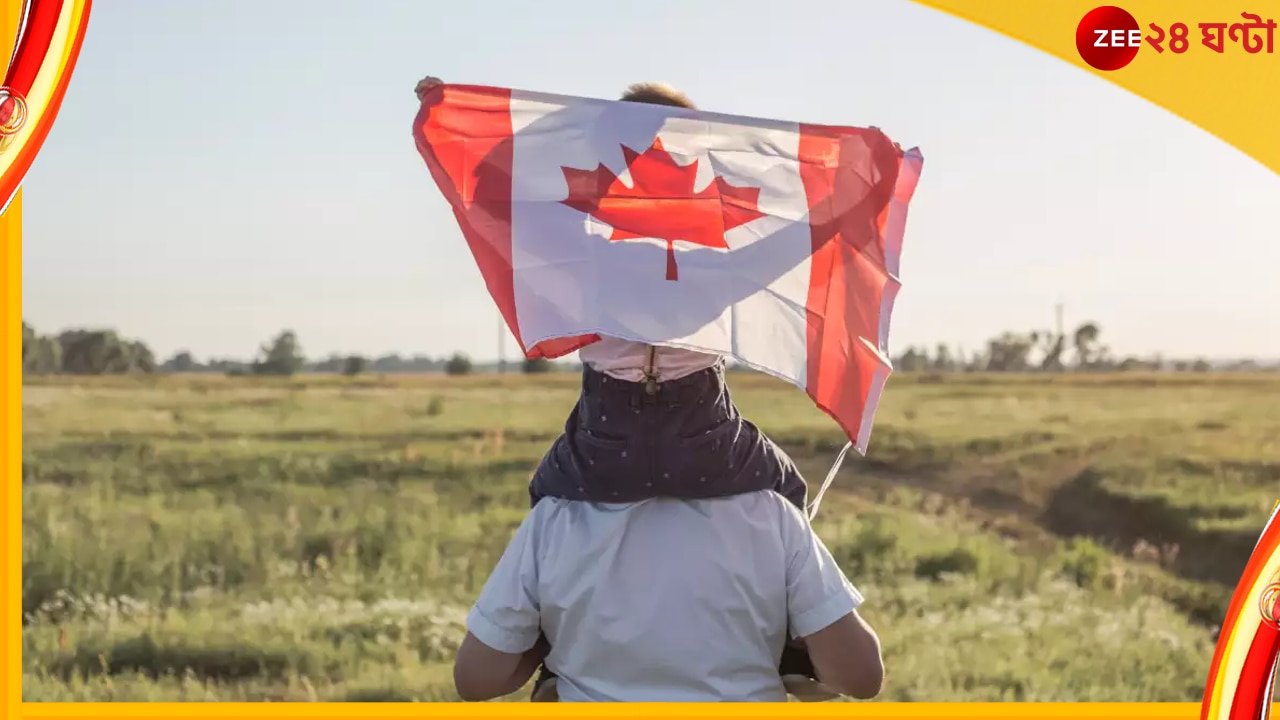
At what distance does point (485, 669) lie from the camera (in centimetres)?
180

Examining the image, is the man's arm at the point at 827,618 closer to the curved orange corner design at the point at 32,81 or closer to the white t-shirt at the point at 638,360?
the white t-shirt at the point at 638,360

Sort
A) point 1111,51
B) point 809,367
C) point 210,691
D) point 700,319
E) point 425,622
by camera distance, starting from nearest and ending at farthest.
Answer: point 700,319 < point 809,367 < point 1111,51 < point 210,691 < point 425,622

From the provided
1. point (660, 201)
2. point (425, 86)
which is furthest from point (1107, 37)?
point (425, 86)

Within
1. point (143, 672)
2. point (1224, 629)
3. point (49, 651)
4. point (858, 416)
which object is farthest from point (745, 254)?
point (49, 651)

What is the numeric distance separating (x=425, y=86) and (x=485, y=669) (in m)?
0.90

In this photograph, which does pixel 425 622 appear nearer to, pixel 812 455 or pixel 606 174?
pixel 812 455

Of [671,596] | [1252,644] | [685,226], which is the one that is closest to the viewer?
[671,596]

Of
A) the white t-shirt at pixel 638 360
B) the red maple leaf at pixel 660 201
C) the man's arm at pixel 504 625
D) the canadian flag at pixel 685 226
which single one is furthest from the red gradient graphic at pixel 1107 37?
the man's arm at pixel 504 625

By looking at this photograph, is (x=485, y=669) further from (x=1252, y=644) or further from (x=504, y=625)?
(x=1252, y=644)

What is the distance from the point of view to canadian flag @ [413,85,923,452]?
178cm

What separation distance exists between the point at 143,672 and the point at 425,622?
0.95 m

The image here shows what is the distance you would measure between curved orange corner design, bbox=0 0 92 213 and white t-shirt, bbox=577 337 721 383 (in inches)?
46.8

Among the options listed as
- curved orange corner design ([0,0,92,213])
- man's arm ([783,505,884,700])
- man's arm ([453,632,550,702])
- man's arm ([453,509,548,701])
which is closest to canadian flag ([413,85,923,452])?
man's arm ([783,505,884,700])

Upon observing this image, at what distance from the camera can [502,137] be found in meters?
1.92
